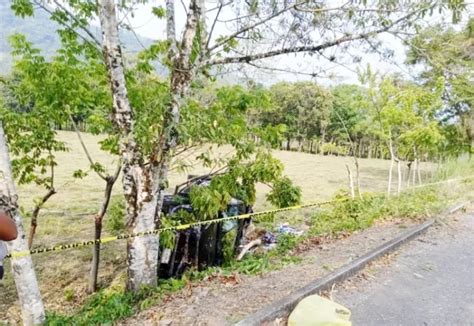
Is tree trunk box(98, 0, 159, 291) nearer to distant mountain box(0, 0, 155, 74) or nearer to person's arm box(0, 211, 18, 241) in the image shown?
distant mountain box(0, 0, 155, 74)

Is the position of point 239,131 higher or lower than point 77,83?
lower

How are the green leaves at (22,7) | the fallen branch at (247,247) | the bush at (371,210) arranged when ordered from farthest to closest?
the bush at (371,210), the fallen branch at (247,247), the green leaves at (22,7)

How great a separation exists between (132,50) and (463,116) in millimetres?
A: 15213

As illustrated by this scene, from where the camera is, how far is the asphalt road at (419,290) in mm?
2723

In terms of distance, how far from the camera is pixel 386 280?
11.2 ft

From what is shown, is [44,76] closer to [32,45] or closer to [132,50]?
[32,45]

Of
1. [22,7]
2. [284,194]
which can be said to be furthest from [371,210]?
[22,7]

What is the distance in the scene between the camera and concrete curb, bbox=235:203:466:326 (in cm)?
251

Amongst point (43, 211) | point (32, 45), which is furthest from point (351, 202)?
point (43, 211)

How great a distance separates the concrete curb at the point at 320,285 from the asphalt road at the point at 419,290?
94 millimetres

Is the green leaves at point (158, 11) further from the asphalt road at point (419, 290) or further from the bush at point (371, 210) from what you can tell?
the bush at point (371, 210)

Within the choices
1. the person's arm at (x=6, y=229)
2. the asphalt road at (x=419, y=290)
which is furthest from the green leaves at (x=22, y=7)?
the asphalt road at (x=419, y=290)

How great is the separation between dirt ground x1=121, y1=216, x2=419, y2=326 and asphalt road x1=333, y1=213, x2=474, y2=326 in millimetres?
342

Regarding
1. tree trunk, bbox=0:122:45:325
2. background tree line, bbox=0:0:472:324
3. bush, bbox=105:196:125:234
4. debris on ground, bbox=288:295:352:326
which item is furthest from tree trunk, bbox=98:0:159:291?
bush, bbox=105:196:125:234
